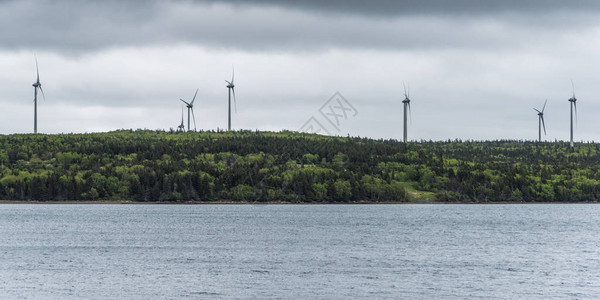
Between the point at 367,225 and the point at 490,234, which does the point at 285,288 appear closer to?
the point at 490,234

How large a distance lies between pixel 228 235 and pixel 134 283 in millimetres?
63278

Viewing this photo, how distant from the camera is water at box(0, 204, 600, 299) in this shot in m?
81.2

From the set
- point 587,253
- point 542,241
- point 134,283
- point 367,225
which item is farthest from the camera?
point 367,225

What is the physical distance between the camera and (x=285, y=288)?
81812 mm

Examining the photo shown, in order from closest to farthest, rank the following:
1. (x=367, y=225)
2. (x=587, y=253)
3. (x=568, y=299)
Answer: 1. (x=568, y=299)
2. (x=587, y=253)
3. (x=367, y=225)

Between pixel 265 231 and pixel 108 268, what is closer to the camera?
pixel 108 268

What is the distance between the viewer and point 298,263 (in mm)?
102812

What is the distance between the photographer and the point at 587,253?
120 m

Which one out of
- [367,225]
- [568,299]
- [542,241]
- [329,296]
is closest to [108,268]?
[329,296]

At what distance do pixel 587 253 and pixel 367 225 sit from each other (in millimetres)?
65906

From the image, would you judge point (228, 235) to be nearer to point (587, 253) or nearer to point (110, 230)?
point (110, 230)

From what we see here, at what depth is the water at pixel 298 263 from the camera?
266ft

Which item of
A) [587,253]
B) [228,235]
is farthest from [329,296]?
[228,235]

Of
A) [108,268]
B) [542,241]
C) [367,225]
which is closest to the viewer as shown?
[108,268]
